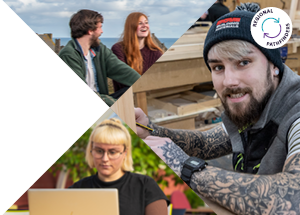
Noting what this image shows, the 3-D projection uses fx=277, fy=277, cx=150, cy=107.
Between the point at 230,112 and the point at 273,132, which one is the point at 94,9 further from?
the point at 273,132

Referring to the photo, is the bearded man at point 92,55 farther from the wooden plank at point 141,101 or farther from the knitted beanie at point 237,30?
the knitted beanie at point 237,30

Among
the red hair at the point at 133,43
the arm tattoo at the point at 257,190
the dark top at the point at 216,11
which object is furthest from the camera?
the red hair at the point at 133,43

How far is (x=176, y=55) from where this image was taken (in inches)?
34.4

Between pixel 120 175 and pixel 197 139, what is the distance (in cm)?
28

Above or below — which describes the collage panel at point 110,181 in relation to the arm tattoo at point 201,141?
below

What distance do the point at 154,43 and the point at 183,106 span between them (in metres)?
0.23

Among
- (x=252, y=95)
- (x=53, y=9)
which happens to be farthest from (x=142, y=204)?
(x=53, y=9)

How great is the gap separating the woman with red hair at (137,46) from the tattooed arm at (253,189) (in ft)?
1.26

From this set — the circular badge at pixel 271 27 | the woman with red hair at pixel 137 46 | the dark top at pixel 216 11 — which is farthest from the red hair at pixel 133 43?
the circular badge at pixel 271 27

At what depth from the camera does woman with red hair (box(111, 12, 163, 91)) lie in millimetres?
903

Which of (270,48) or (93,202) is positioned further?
(93,202)

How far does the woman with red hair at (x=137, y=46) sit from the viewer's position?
2.96 ft

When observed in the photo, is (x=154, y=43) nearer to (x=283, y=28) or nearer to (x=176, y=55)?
(x=176, y=55)

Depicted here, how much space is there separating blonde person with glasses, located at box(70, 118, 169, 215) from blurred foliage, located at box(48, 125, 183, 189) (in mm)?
16
